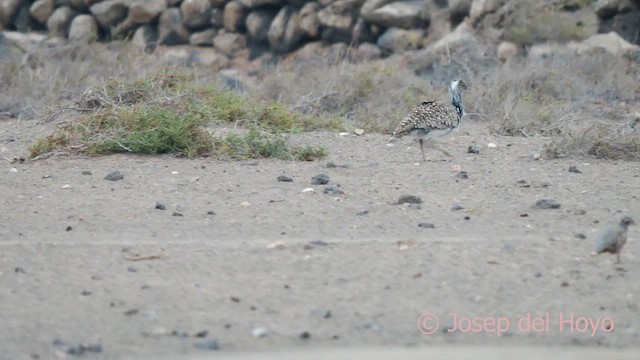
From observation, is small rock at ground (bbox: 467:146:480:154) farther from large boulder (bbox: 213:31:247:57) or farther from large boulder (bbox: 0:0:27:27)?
large boulder (bbox: 0:0:27:27)

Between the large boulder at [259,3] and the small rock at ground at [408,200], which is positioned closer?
the small rock at ground at [408,200]

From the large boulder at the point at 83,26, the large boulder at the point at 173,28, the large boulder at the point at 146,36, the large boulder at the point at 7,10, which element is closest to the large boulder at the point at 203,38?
the large boulder at the point at 173,28

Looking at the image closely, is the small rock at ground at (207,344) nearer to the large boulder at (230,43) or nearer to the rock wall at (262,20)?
the rock wall at (262,20)

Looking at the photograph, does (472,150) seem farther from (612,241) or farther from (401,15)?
(401,15)

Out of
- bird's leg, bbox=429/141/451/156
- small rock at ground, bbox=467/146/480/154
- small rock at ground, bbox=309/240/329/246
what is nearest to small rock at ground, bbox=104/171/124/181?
small rock at ground, bbox=309/240/329/246

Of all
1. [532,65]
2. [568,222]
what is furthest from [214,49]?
[568,222]

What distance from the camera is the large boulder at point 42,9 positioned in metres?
29.0

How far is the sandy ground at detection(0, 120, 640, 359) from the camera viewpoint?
7.50 meters

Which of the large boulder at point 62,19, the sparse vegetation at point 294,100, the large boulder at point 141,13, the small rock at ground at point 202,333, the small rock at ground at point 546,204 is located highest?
the small rock at ground at point 202,333

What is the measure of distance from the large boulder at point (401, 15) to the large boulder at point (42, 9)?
314 inches

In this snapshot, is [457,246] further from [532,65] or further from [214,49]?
[214,49]

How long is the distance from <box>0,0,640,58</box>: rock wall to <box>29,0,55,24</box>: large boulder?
0.07ft

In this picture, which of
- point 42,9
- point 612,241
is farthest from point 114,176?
point 42,9

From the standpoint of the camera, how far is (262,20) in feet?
89.6
